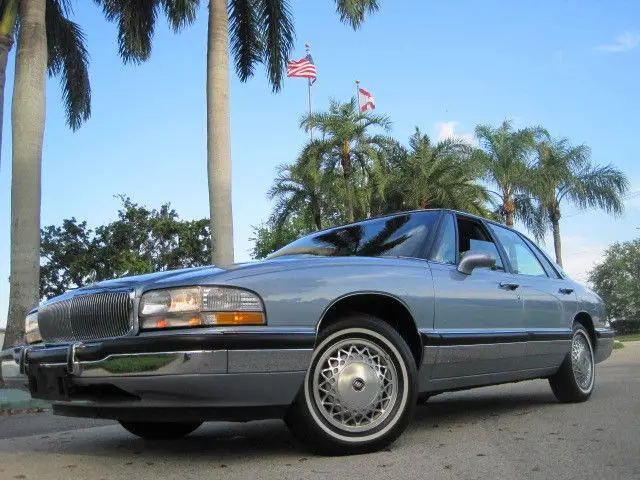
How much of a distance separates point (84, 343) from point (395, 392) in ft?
5.86

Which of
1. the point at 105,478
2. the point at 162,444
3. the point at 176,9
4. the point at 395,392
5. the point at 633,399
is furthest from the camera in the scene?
the point at 176,9

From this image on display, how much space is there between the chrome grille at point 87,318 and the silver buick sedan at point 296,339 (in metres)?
0.01

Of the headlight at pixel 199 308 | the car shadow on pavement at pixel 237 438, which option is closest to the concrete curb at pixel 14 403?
the car shadow on pavement at pixel 237 438

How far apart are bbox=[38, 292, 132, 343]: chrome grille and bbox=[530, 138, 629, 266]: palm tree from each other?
27.3 meters

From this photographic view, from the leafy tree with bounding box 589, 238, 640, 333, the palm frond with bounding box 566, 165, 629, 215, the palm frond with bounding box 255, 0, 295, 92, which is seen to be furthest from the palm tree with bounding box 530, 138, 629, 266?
the leafy tree with bounding box 589, 238, 640, 333

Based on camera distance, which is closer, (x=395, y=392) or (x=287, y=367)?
(x=287, y=367)

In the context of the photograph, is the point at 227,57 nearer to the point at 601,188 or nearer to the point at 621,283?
the point at 601,188

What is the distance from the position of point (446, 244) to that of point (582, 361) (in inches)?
92.6

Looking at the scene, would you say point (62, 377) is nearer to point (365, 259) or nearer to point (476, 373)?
point (365, 259)

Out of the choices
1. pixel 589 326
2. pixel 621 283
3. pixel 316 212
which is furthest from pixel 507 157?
pixel 621 283

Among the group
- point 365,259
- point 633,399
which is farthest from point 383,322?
point 633,399

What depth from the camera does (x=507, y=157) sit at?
95.2 feet

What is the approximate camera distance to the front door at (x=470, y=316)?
4.48 meters

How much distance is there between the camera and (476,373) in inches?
189
